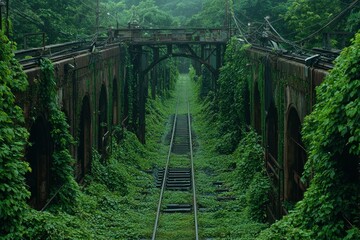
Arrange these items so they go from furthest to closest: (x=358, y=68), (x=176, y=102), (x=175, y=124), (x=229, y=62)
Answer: (x=176, y=102)
(x=175, y=124)
(x=229, y=62)
(x=358, y=68)

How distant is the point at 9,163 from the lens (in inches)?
380

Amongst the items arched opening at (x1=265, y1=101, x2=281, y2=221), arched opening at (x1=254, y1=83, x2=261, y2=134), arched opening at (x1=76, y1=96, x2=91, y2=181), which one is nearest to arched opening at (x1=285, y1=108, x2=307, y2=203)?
arched opening at (x1=265, y1=101, x2=281, y2=221)

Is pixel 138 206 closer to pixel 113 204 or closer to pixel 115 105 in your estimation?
pixel 113 204

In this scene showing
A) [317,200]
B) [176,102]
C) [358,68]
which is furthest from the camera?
[176,102]

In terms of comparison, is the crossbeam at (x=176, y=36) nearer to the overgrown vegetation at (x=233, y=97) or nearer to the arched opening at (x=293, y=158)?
the overgrown vegetation at (x=233, y=97)

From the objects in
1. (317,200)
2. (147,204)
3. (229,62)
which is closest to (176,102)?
(229,62)

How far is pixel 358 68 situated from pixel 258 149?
12684mm

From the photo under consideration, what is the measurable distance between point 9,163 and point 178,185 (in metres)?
13.2

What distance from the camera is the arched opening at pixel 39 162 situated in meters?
14.0

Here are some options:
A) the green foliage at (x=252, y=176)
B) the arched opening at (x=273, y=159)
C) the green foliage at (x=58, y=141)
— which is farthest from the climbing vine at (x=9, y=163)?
the green foliage at (x=252, y=176)

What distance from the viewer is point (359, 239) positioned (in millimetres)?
9055

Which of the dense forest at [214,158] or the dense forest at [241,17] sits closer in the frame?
the dense forest at [214,158]

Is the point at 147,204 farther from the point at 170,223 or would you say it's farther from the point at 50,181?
the point at 50,181

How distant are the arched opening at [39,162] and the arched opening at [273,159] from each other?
18.8 ft
